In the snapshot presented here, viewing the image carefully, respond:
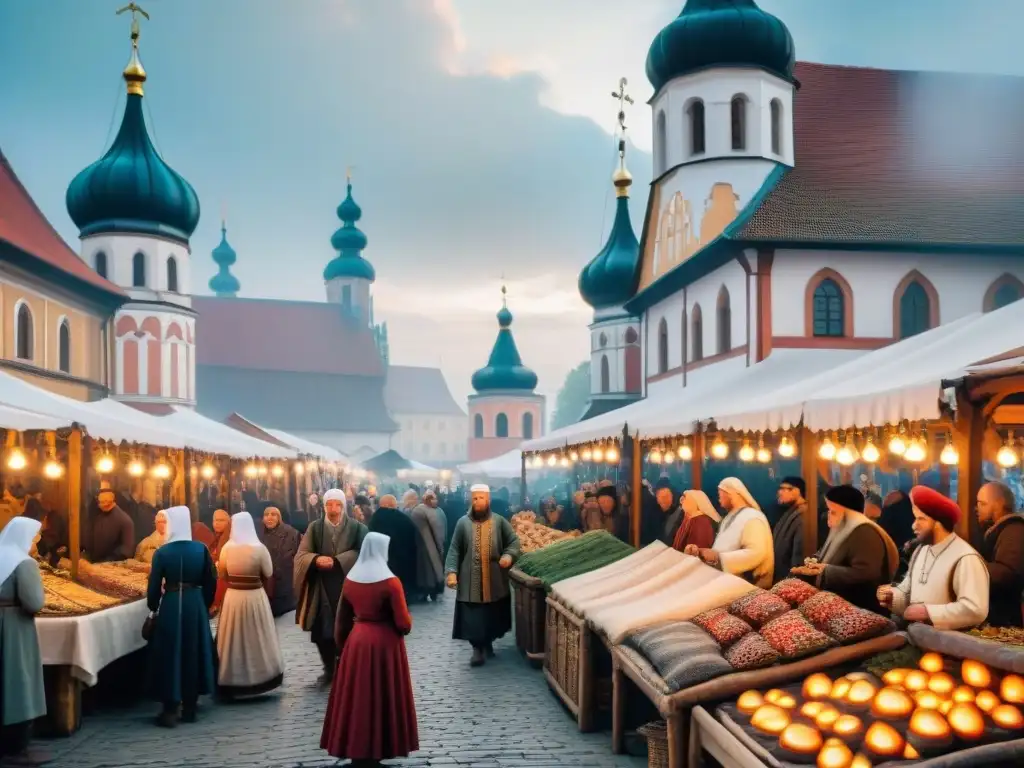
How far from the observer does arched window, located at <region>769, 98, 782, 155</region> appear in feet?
81.2

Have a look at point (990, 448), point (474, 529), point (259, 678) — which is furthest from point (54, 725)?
point (990, 448)

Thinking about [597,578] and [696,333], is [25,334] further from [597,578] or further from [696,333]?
[597,578]

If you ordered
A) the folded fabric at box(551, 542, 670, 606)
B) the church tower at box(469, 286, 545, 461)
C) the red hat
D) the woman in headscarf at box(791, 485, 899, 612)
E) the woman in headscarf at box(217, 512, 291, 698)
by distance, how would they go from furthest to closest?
the church tower at box(469, 286, 545, 461) < the woman in headscarf at box(217, 512, 291, 698) < the folded fabric at box(551, 542, 670, 606) < the woman in headscarf at box(791, 485, 899, 612) < the red hat

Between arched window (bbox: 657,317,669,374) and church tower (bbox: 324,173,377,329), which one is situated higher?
church tower (bbox: 324,173,377,329)

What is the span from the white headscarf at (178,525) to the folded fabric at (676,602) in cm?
350

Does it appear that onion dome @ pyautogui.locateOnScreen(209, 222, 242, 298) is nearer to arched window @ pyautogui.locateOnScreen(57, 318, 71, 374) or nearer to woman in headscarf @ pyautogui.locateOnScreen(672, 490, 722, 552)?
arched window @ pyautogui.locateOnScreen(57, 318, 71, 374)

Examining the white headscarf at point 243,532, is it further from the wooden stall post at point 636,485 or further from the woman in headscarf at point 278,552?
the wooden stall post at point 636,485

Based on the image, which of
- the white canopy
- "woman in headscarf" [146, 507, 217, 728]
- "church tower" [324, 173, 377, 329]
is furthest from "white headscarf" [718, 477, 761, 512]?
"church tower" [324, 173, 377, 329]

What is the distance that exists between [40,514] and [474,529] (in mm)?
5793

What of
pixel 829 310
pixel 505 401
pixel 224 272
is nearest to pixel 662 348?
pixel 829 310

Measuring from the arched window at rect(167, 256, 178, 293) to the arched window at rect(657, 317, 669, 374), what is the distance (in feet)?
57.3

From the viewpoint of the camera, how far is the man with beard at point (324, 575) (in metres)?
10.2

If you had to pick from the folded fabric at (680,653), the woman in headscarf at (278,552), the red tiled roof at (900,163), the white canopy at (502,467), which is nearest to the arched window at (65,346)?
the white canopy at (502,467)

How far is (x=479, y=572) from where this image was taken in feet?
38.0
